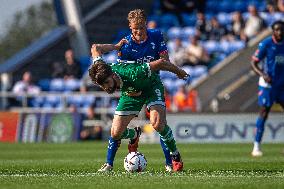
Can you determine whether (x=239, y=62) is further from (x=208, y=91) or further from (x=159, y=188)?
(x=159, y=188)

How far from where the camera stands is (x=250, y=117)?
85.1ft

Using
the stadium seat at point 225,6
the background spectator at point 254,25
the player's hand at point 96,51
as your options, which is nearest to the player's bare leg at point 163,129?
the player's hand at point 96,51

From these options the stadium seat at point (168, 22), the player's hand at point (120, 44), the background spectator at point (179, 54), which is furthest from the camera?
the stadium seat at point (168, 22)

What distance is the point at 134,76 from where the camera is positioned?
12.6 metres

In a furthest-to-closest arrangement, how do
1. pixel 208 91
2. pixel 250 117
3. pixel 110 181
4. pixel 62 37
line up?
pixel 62 37
pixel 208 91
pixel 250 117
pixel 110 181

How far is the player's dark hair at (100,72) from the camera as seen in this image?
12.3m

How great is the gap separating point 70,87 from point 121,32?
12.7 ft

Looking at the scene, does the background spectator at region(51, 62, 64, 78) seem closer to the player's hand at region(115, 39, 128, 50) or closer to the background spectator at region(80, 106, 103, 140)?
the background spectator at region(80, 106, 103, 140)

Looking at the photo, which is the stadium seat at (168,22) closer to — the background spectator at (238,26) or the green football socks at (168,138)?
the background spectator at (238,26)

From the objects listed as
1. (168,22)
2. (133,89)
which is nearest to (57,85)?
(168,22)

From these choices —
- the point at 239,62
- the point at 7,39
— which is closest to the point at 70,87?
the point at 239,62

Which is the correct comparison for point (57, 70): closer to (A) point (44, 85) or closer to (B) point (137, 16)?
(A) point (44, 85)

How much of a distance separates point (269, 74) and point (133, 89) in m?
6.51

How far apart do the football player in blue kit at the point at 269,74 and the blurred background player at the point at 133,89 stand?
5.44 metres
